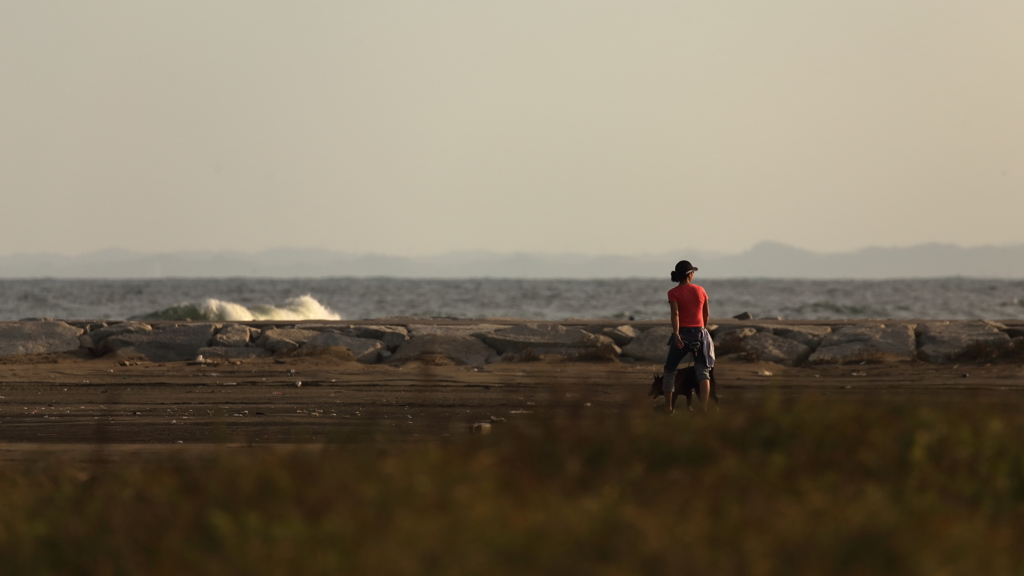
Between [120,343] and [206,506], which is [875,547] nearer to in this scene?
[206,506]

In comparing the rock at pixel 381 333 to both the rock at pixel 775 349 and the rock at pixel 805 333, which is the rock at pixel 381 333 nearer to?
the rock at pixel 775 349

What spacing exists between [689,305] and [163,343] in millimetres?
11977

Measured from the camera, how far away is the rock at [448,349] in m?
18.7

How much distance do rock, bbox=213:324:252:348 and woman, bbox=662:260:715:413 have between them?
10825 mm

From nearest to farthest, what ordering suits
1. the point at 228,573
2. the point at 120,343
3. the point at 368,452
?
the point at 228,573, the point at 368,452, the point at 120,343

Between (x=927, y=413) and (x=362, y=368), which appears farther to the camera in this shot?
(x=362, y=368)

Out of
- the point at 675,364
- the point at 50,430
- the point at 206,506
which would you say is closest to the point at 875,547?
the point at 206,506

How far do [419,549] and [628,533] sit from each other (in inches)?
34.6

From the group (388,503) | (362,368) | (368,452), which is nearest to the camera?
(388,503)

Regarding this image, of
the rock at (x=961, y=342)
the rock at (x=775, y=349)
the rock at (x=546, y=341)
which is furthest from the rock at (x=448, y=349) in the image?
the rock at (x=961, y=342)

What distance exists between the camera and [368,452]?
18.9 feet

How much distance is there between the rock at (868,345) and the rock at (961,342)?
0.25 meters

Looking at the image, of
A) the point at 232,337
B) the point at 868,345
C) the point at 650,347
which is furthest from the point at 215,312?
the point at 868,345

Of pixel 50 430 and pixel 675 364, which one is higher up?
pixel 675 364
